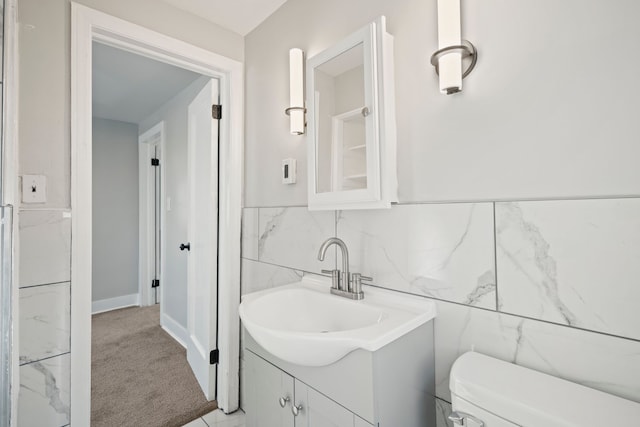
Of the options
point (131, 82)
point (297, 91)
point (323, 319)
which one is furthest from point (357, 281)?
point (131, 82)

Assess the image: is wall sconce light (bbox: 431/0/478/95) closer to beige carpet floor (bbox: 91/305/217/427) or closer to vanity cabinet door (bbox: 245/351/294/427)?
vanity cabinet door (bbox: 245/351/294/427)

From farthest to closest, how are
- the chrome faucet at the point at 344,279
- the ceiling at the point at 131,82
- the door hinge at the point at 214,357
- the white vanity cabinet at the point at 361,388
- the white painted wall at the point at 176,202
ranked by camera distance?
the white painted wall at the point at 176,202
the ceiling at the point at 131,82
the door hinge at the point at 214,357
the chrome faucet at the point at 344,279
the white vanity cabinet at the point at 361,388

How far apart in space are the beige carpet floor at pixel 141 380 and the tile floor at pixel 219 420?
39 millimetres

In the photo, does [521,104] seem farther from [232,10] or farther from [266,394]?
[232,10]

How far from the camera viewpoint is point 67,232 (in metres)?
1.29

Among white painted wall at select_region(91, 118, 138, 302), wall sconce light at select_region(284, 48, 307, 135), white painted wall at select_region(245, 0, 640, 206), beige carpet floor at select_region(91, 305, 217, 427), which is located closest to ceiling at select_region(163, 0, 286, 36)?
wall sconce light at select_region(284, 48, 307, 135)

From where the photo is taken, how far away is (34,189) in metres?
1.21

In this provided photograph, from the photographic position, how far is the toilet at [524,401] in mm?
599

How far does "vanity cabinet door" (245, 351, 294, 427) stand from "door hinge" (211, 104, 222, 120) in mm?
1426

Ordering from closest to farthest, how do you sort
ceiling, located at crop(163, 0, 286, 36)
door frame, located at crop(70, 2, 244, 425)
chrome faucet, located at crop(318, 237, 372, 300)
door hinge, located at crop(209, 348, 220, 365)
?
chrome faucet, located at crop(318, 237, 372, 300), door frame, located at crop(70, 2, 244, 425), ceiling, located at crop(163, 0, 286, 36), door hinge, located at crop(209, 348, 220, 365)

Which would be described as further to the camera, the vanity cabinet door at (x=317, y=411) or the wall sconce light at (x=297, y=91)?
the wall sconce light at (x=297, y=91)

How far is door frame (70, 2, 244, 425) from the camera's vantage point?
1.30 metres

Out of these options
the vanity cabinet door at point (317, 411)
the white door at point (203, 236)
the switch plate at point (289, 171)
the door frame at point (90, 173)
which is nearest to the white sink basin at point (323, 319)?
the vanity cabinet door at point (317, 411)

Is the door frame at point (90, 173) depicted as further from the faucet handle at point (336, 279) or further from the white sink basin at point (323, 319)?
the faucet handle at point (336, 279)
